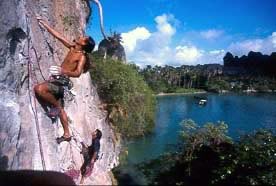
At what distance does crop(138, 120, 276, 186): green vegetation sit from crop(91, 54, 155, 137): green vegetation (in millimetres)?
12290

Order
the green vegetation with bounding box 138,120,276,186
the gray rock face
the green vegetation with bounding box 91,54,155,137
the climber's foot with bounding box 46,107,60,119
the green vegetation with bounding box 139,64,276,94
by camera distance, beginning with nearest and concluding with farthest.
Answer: the gray rock face < the climber's foot with bounding box 46,107,60,119 < the green vegetation with bounding box 138,120,276,186 < the green vegetation with bounding box 91,54,155,137 < the green vegetation with bounding box 139,64,276,94

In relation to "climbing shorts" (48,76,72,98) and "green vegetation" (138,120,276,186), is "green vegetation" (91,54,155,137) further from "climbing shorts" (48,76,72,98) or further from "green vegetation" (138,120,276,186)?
"climbing shorts" (48,76,72,98)

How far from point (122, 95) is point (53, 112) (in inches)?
1081

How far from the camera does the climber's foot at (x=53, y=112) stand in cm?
793

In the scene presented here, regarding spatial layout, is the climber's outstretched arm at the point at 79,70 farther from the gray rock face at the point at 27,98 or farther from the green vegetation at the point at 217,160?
the green vegetation at the point at 217,160

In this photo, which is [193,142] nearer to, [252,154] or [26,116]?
[252,154]

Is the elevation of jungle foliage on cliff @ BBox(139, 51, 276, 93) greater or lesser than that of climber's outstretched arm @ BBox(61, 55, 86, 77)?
lesser

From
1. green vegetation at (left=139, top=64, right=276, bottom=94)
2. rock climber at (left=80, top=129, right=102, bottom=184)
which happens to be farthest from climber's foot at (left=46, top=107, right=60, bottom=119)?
green vegetation at (left=139, top=64, right=276, bottom=94)

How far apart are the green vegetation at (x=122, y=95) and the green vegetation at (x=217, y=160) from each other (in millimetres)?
12290

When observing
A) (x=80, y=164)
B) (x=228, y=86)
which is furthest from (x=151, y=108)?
(x=228, y=86)

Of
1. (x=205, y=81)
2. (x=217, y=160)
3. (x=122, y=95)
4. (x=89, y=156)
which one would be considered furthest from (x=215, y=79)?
(x=89, y=156)

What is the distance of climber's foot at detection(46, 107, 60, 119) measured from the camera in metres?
7.93

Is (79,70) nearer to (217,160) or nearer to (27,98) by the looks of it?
(27,98)

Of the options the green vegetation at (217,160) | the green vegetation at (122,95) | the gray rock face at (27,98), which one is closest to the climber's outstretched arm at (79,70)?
the gray rock face at (27,98)
